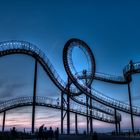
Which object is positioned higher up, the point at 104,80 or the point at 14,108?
the point at 104,80

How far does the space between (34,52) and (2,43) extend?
4619 millimetres

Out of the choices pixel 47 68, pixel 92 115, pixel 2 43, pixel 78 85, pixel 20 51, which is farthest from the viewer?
pixel 92 115

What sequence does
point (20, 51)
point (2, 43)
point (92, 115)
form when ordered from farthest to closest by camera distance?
point (92, 115), point (20, 51), point (2, 43)

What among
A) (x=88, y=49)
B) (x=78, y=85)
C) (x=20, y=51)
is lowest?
(x=78, y=85)

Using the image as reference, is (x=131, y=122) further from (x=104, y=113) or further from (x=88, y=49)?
(x=88, y=49)

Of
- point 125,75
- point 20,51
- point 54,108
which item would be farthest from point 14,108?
point 125,75

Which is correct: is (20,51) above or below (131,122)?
above

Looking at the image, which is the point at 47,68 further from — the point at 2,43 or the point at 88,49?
the point at 88,49

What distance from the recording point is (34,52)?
33344 millimetres

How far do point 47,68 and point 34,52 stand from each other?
390 cm

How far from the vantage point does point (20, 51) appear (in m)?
32.3

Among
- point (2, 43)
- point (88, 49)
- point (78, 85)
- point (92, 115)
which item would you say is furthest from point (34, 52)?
point (92, 115)

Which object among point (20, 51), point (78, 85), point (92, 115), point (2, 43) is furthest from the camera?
point (92, 115)

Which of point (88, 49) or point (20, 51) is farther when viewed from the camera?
point (88, 49)
